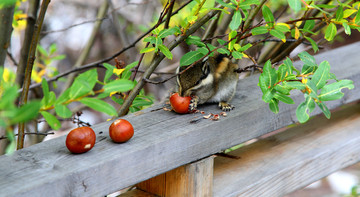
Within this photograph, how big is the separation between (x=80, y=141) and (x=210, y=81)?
88 cm

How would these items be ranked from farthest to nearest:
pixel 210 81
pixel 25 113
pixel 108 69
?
pixel 210 81
pixel 108 69
pixel 25 113

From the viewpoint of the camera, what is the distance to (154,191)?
56.3 inches

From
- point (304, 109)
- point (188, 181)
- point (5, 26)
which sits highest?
point (5, 26)

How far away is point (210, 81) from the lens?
1863 millimetres

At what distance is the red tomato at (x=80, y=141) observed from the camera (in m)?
1.09

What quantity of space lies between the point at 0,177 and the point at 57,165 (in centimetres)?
13

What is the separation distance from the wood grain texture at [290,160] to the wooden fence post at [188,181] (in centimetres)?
13

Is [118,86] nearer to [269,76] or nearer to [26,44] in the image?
[269,76]

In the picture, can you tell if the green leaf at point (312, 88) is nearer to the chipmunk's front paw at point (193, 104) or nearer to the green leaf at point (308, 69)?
the green leaf at point (308, 69)

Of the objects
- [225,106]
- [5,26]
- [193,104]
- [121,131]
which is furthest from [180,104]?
[5,26]

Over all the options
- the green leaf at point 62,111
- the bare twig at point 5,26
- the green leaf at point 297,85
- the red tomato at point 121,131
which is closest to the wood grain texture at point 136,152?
the red tomato at point 121,131

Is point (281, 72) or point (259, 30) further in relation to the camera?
point (259, 30)

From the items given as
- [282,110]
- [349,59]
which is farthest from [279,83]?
[349,59]

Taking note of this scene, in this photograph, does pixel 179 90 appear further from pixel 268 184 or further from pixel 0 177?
pixel 0 177
